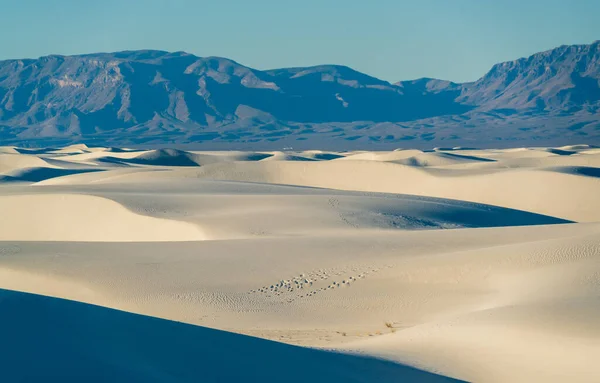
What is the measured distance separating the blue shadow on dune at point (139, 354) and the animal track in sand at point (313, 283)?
4835mm

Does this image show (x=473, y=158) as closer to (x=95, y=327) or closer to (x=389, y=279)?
(x=389, y=279)

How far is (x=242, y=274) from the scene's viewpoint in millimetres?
14820

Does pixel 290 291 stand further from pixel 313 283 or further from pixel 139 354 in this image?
pixel 139 354

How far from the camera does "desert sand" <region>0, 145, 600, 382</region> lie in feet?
25.6

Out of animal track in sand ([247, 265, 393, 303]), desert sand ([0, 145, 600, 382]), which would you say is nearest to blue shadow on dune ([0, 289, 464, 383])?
desert sand ([0, 145, 600, 382])

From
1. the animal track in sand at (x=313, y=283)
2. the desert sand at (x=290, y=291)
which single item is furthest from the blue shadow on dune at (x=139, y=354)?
the animal track in sand at (x=313, y=283)

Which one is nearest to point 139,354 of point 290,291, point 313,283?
point 290,291

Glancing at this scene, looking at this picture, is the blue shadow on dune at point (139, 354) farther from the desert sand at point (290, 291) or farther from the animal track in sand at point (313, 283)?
the animal track in sand at point (313, 283)

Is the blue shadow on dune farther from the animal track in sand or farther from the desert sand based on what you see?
the animal track in sand

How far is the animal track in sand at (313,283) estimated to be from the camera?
1392cm

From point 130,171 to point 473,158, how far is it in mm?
26818

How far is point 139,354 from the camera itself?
24.4 feet

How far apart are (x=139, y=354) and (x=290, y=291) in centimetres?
676

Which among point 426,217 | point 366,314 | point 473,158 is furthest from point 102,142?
point 366,314
